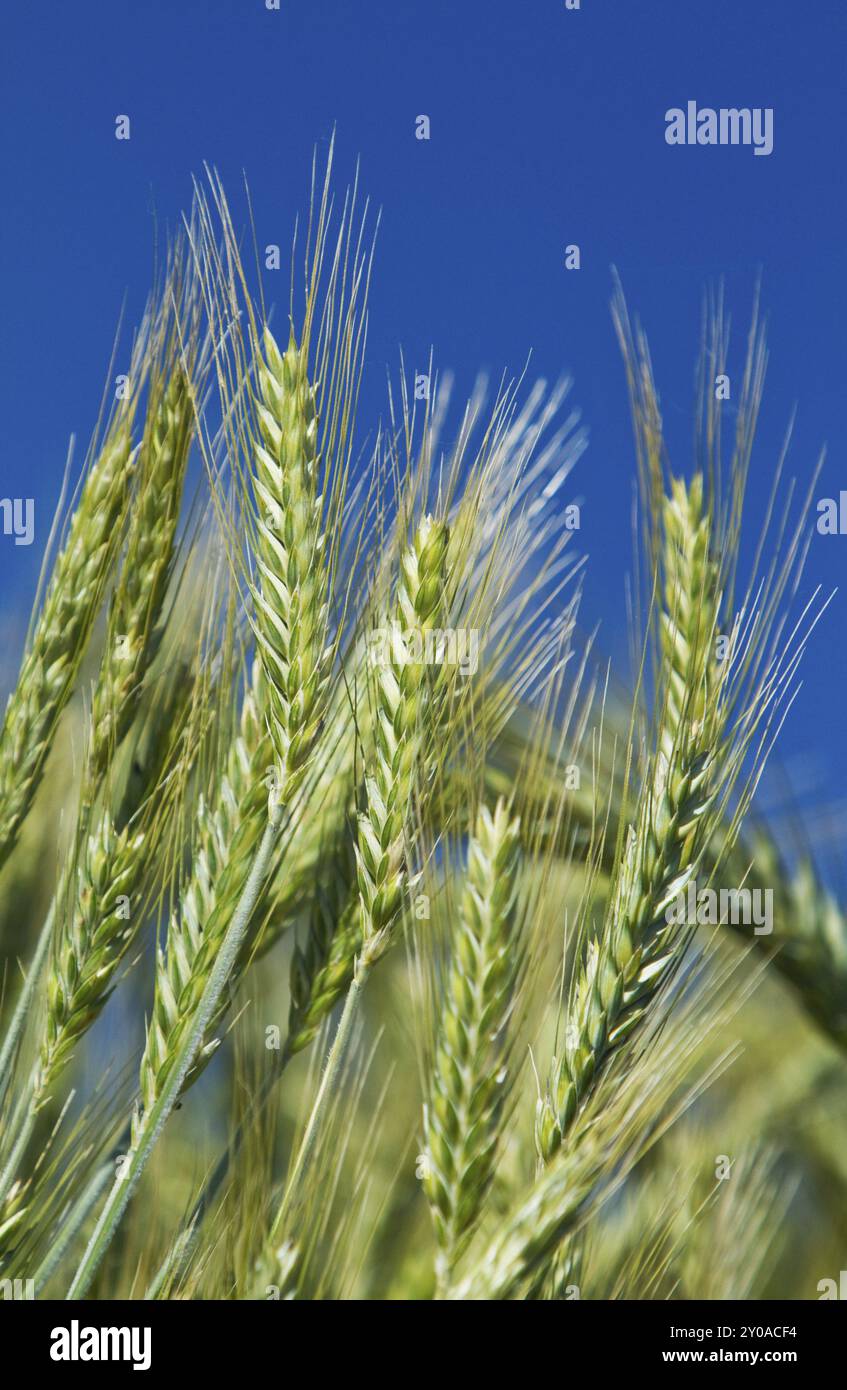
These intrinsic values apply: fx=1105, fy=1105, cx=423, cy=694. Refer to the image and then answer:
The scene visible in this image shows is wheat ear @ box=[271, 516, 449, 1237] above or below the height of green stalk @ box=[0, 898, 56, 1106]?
above

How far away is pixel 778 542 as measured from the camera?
1.03 meters

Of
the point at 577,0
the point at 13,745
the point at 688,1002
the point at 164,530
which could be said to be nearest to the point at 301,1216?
the point at 688,1002

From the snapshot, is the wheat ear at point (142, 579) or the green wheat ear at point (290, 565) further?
the wheat ear at point (142, 579)

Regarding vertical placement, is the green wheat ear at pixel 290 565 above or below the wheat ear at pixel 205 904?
above

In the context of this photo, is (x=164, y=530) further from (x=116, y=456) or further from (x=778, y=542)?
(x=778, y=542)

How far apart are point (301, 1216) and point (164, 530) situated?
64 centimetres

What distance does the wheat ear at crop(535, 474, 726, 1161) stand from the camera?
0.88 m

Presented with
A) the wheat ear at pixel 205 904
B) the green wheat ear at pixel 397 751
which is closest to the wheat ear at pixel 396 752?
the green wheat ear at pixel 397 751

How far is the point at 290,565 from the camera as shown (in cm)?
95

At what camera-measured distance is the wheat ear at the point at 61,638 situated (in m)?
1.10

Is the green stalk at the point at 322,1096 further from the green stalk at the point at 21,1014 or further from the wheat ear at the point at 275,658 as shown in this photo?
the green stalk at the point at 21,1014

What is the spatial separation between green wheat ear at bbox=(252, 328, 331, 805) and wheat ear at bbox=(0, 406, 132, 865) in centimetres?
22

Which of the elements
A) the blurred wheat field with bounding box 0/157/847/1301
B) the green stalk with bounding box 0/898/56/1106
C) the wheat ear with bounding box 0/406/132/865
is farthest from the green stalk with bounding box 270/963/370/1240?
the wheat ear with bounding box 0/406/132/865

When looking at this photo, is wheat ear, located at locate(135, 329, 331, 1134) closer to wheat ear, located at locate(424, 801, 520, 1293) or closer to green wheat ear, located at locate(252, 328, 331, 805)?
green wheat ear, located at locate(252, 328, 331, 805)
